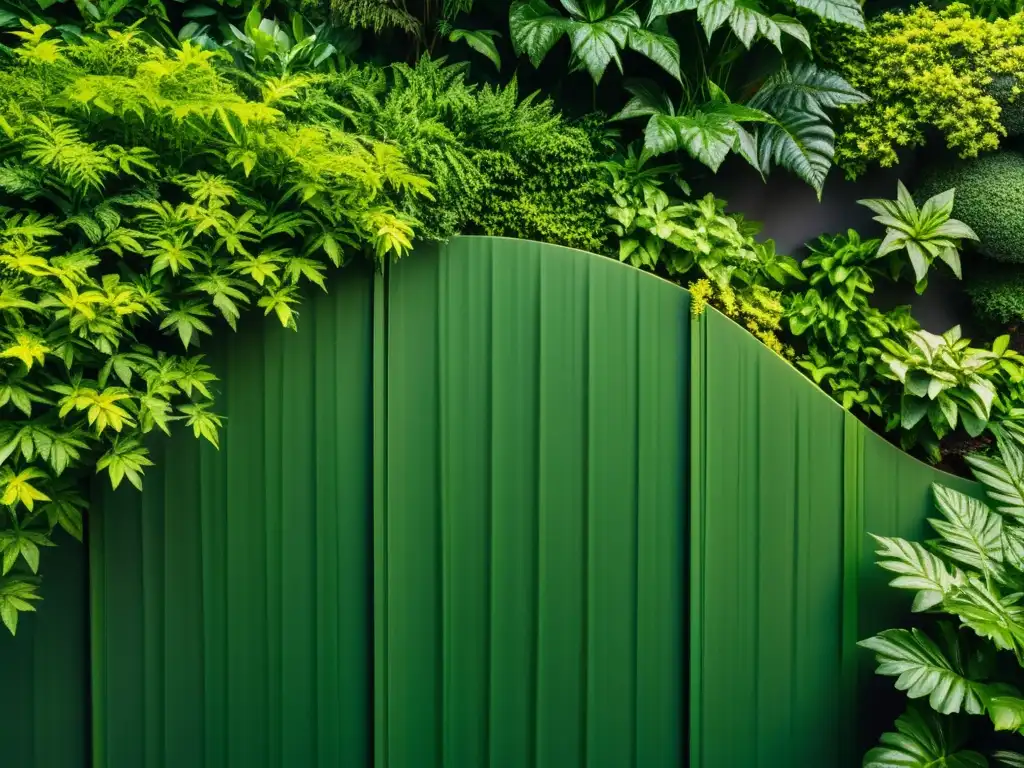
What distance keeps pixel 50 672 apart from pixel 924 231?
3826mm

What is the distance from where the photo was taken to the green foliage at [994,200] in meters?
3.31

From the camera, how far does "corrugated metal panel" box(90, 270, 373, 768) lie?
2.89 m

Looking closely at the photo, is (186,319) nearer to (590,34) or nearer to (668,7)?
(590,34)

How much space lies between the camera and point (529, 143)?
9.61 ft

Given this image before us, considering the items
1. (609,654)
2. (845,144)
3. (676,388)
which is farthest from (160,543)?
(845,144)

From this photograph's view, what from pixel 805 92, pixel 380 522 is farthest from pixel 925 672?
pixel 805 92

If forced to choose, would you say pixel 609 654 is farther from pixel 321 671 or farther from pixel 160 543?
pixel 160 543

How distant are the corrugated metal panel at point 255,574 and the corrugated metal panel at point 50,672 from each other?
0.33 feet

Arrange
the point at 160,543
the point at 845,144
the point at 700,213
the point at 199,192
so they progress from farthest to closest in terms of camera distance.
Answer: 1. the point at 845,144
2. the point at 700,213
3. the point at 160,543
4. the point at 199,192

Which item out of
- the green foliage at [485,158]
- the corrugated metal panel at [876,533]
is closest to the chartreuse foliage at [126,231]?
the green foliage at [485,158]

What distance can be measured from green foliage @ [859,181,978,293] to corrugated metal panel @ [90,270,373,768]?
2.16 metres

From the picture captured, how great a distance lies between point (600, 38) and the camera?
3.10 meters

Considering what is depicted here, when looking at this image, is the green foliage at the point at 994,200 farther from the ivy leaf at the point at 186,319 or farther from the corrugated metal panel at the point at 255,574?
the ivy leaf at the point at 186,319

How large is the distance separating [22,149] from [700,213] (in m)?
2.41
